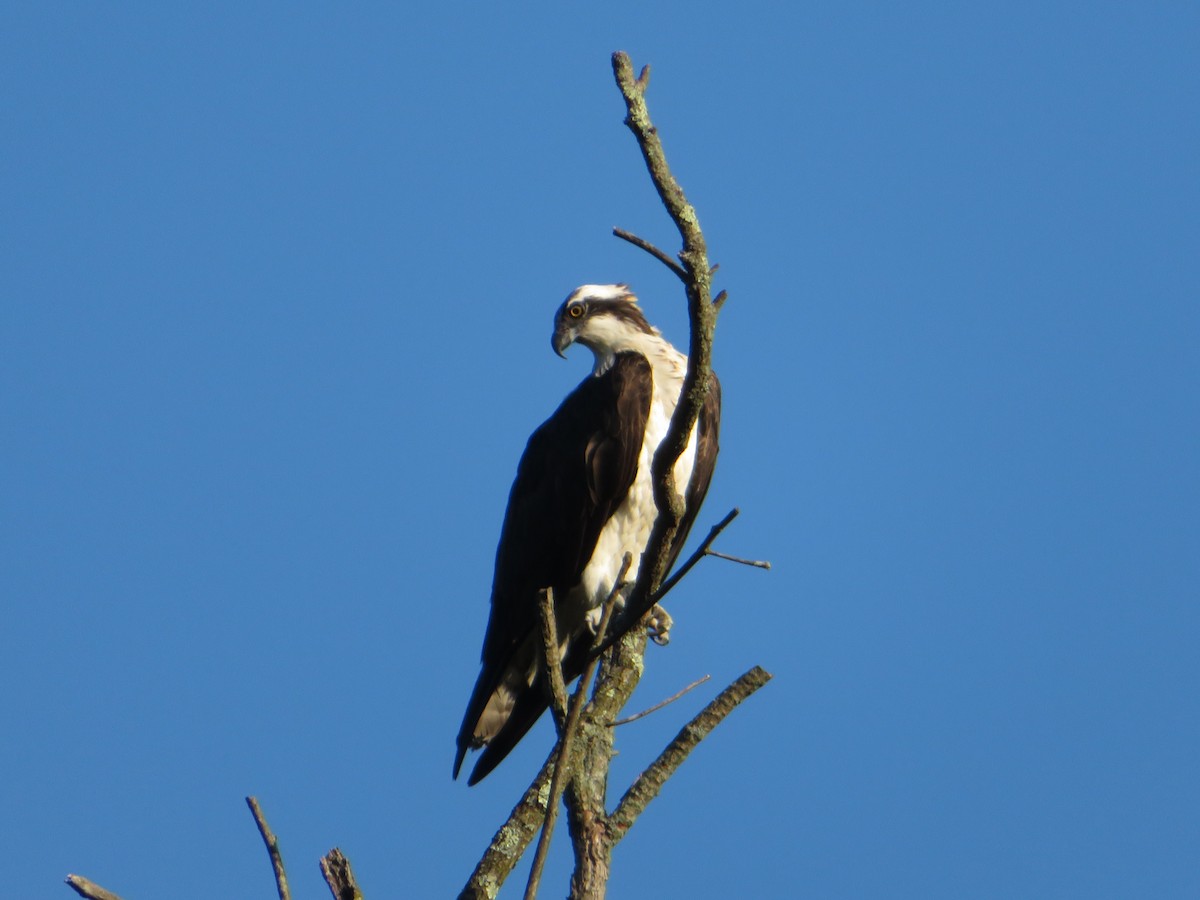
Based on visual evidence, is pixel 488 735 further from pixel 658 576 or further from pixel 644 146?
pixel 644 146

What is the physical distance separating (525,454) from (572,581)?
2.27 feet

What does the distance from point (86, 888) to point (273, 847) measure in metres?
0.36

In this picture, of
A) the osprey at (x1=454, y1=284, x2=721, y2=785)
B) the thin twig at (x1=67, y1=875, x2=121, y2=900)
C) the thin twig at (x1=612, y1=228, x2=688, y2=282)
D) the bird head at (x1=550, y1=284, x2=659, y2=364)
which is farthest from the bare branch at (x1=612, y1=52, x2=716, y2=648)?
the bird head at (x1=550, y1=284, x2=659, y2=364)

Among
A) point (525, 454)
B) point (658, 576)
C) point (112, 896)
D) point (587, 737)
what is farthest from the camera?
point (525, 454)

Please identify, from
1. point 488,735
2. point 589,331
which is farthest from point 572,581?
point 589,331

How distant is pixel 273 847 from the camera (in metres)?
2.75

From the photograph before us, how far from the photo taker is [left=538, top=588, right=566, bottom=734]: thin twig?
347 cm

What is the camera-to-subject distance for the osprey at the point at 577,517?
20.2 ft

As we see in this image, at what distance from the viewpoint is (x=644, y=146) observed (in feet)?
11.1

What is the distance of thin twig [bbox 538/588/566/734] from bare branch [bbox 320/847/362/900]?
0.72 meters

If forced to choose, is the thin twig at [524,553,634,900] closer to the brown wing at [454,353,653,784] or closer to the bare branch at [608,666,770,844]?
the bare branch at [608,666,770,844]

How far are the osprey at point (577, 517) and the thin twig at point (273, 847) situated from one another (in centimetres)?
319

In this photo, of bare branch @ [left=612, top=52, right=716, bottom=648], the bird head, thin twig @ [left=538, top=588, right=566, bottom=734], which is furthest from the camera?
the bird head

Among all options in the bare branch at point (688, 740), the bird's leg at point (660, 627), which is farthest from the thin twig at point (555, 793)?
the bird's leg at point (660, 627)
